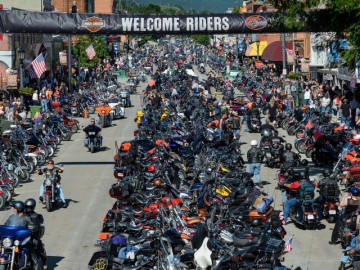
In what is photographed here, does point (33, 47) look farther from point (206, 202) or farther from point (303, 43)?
point (206, 202)

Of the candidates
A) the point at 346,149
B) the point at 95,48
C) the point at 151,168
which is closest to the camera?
the point at 151,168

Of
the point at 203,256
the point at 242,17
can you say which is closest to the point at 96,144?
the point at 242,17

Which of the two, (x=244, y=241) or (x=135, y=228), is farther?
(x=135, y=228)

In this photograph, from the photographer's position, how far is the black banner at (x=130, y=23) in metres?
28.3

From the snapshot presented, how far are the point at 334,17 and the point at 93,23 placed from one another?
352 inches

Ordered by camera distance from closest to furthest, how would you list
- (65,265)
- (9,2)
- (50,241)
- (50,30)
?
(65,265)
(50,241)
(50,30)
(9,2)

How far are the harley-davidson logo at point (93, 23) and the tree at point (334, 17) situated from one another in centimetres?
649

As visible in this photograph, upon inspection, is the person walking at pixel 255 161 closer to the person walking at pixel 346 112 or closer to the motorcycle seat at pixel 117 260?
the motorcycle seat at pixel 117 260

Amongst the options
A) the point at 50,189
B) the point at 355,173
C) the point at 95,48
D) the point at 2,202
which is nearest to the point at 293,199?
the point at 355,173

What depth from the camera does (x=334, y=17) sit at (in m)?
23.6

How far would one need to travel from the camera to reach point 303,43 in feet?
246

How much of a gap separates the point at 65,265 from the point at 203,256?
12.1 feet

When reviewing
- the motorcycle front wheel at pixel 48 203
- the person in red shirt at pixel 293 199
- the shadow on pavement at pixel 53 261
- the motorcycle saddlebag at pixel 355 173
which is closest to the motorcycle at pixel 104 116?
the motorcycle front wheel at pixel 48 203

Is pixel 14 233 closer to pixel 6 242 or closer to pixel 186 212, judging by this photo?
pixel 6 242
